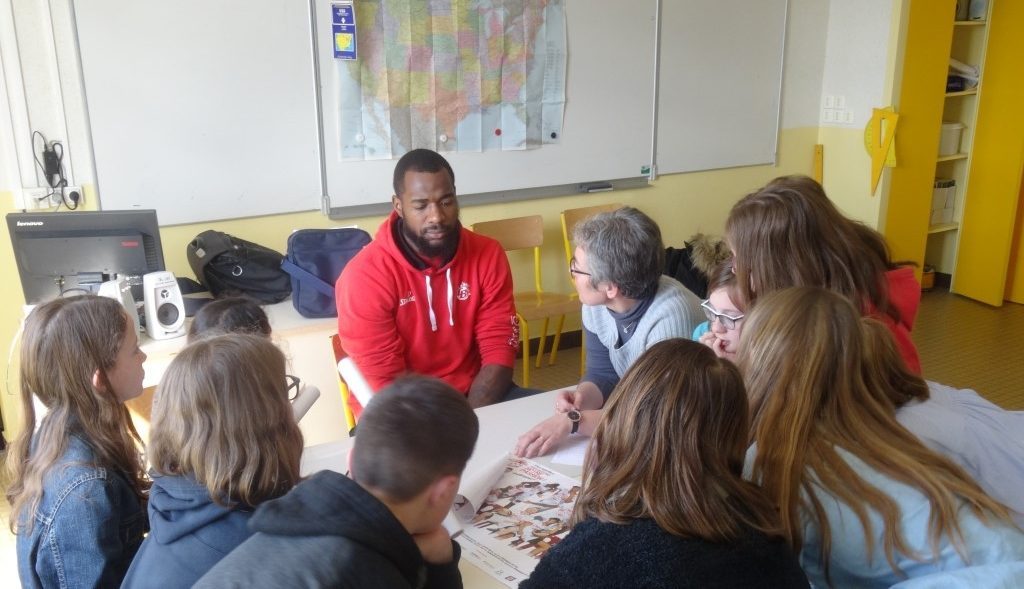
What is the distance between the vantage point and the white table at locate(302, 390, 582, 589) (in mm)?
1794

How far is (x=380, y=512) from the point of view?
1.07 meters

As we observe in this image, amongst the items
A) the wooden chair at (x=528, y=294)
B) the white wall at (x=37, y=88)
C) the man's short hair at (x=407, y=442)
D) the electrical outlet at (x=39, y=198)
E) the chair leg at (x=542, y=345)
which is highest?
the white wall at (x=37, y=88)

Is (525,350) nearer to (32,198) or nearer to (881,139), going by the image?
(32,198)

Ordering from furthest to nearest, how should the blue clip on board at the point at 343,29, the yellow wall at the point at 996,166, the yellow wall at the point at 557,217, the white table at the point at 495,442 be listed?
the yellow wall at the point at 996,166, the blue clip on board at the point at 343,29, the yellow wall at the point at 557,217, the white table at the point at 495,442

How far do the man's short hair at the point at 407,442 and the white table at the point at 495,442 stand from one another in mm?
494

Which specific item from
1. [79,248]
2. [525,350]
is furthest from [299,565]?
[525,350]

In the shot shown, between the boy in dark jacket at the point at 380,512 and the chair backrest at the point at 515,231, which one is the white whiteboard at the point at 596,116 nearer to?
the chair backrest at the point at 515,231

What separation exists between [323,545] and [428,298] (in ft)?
5.49

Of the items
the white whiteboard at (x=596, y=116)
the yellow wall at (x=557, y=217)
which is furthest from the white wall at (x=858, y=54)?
the white whiteboard at (x=596, y=116)

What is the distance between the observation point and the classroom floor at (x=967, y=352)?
159 inches

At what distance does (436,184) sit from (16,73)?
1769 millimetres

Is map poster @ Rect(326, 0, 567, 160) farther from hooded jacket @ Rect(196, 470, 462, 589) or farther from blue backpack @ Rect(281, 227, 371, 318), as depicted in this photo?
hooded jacket @ Rect(196, 470, 462, 589)

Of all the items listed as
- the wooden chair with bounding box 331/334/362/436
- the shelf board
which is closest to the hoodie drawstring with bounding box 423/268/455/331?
the wooden chair with bounding box 331/334/362/436

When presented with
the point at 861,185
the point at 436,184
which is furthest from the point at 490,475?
the point at 861,185
